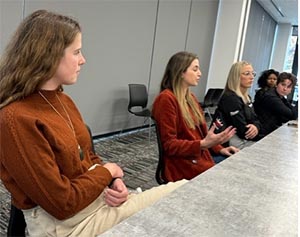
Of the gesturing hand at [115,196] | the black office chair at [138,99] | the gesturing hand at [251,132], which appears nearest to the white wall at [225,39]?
the black office chair at [138,99]

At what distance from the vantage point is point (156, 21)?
4980 millimetres

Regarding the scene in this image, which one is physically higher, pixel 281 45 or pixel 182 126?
pixel 281 45

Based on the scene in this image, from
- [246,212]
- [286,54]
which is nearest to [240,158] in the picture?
[246,212]

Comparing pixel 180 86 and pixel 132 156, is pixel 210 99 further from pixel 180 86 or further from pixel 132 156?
pixel 180 86

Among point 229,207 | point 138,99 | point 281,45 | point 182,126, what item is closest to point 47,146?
point 229,207

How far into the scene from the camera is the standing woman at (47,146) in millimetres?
940

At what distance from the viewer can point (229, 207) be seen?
920mm

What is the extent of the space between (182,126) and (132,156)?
203cm

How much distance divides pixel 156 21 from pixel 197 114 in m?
3.23

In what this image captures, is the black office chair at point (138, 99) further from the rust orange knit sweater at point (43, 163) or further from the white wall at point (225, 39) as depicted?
the rust orange knit sweater at point (43, 163)

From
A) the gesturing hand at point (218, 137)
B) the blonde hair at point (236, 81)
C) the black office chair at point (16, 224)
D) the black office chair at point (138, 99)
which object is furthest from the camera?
the black office chair at point (138, 99)

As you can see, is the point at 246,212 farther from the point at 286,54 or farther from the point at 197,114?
the point at 286,54

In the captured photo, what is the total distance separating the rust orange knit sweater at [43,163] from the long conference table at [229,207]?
0.28m

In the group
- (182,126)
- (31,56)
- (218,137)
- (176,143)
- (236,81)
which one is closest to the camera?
(31,56)
